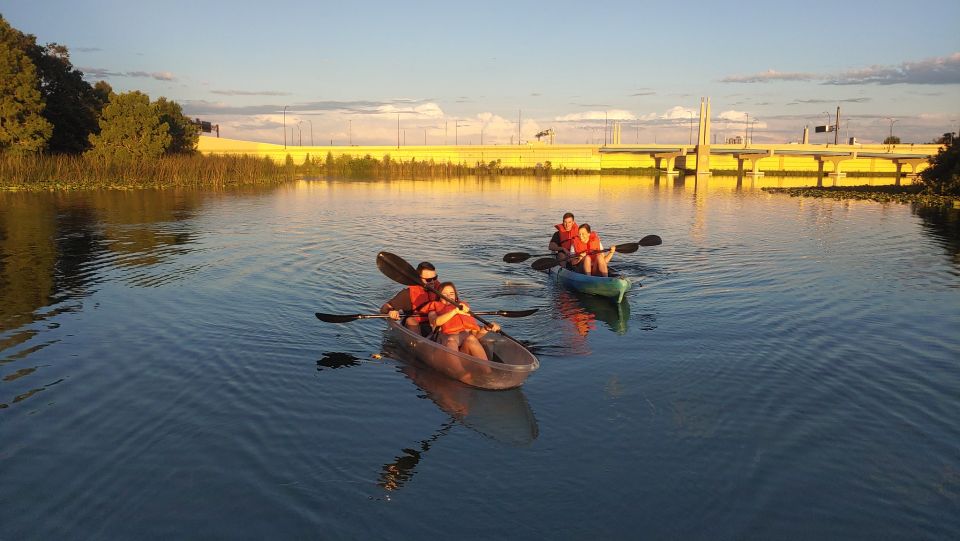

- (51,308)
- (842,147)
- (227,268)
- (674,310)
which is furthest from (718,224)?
(842,147)

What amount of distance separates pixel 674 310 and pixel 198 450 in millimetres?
10144

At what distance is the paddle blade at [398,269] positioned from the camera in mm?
11461

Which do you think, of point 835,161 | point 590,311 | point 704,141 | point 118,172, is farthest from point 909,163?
point 590,311

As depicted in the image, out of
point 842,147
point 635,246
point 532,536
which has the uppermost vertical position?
point 842,147

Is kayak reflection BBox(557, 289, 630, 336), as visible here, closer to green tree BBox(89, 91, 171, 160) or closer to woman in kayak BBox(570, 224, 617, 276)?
woman in kayak BBox(570, 224, 617, 276)

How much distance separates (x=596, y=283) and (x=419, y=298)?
17.3 ft

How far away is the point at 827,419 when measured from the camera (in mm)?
8375

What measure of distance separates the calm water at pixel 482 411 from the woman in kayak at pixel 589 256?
82 centimetres

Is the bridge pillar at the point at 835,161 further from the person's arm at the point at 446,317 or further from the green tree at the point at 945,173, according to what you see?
the person's arm at the point at 446,317

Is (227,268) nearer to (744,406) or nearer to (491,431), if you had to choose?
(491,431)

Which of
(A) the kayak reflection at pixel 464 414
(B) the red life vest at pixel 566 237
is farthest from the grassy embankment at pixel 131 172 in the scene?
(A) the kayak reflection at pixel 464 414

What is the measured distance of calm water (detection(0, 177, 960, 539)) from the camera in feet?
20.3

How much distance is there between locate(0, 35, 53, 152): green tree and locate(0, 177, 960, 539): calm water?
4089 centimetres

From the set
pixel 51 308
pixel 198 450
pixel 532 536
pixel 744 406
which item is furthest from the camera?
pixel 51 308
